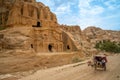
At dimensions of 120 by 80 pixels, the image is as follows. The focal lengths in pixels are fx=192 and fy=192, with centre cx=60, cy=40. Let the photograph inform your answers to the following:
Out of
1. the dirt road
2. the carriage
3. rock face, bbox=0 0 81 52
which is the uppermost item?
rock face, bbox=0 0 81 52

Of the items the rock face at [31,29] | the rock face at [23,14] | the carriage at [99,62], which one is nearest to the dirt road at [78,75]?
the carriage at [99,62]

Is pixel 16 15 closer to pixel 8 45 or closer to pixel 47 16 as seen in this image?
pixel 47 16

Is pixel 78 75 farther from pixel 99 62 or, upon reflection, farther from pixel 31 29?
pixel 31 29

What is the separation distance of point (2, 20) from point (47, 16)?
46.7 ft

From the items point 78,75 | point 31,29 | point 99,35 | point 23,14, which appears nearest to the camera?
point 78,75

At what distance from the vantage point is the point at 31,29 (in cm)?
4897

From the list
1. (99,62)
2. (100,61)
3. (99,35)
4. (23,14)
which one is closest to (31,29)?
(23,14)

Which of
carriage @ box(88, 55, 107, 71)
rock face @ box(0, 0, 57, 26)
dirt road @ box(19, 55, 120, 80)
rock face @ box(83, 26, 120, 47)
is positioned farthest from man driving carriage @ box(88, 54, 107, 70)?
rock face @ box(83, 26, 120, 47)

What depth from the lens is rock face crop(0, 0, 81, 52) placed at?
142ft

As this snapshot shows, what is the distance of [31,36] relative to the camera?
157 feet

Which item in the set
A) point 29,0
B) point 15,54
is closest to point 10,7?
point 29,0

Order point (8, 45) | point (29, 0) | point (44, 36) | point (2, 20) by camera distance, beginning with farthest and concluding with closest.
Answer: point (29, 0) < point (2, 20) < point (44, 36) < point (8, 45)

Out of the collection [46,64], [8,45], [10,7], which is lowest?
[46,64]

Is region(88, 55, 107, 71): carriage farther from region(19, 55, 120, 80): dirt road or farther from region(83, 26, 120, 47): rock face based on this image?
region(83, 26, 120, 47): rock face
